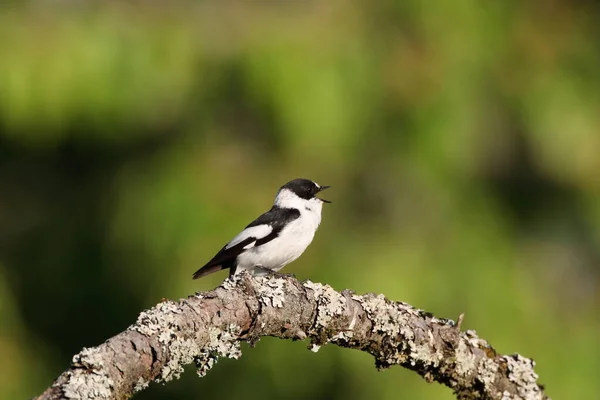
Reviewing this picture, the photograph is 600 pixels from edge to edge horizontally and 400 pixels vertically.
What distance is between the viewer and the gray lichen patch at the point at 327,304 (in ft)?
10.9

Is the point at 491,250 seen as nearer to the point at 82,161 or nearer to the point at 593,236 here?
the point at 593,236

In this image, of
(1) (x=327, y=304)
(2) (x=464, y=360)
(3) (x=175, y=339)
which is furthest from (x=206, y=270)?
(3) (x=175, y=339)

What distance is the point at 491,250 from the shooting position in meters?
6.53

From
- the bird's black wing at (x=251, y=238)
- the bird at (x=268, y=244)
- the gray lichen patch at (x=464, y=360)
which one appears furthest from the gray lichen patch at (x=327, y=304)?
the bird's black wing at (x=251, y=238)

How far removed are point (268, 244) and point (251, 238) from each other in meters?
0.10

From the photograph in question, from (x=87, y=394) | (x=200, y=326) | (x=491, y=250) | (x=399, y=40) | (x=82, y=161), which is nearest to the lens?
(x=87, y=394)

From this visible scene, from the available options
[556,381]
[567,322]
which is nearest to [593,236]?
[567,322]

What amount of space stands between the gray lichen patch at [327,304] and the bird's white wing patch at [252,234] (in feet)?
5.46

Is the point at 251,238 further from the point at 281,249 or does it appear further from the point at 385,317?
the point at 385,317

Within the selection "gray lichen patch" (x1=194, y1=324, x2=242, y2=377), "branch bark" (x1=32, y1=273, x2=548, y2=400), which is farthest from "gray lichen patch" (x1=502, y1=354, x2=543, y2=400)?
"gray lichen patch" (x1=194, y1=324, x2=242, y2=377)

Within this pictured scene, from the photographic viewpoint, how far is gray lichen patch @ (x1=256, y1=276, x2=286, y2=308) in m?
3.14

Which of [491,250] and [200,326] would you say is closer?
[200,326]

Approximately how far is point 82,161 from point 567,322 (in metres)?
4.37

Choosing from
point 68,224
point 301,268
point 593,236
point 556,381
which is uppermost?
point 68,224
